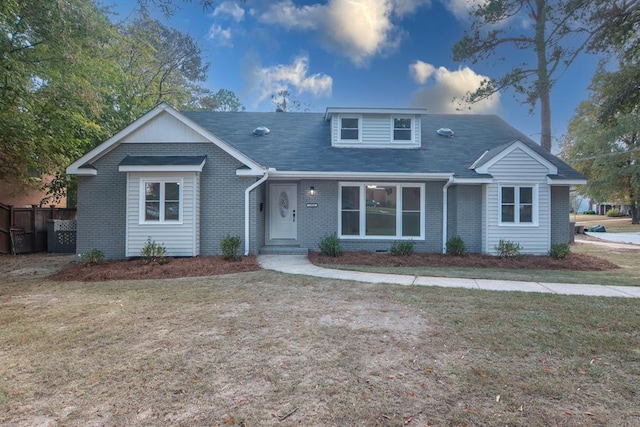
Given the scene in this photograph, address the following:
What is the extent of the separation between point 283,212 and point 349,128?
4.23 meters

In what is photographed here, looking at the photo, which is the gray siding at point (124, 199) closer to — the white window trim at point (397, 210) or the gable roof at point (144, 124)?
the gable roof at point (144, 124)

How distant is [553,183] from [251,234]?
32.7 feet

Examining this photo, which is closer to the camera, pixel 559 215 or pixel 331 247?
pixel 331 247

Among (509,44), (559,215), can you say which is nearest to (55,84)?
(559,215)

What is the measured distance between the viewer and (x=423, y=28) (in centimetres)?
1502

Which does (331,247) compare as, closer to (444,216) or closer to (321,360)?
(444,216)

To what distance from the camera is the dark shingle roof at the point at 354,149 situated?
38.6 ft

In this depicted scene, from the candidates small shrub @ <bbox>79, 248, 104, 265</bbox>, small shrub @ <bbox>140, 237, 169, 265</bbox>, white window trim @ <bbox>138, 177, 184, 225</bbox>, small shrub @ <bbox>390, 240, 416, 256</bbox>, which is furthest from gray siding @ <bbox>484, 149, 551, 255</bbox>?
small shrub @ <bbox>79, 248, 104, 265</bbox>

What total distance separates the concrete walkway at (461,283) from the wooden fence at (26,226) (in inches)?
407

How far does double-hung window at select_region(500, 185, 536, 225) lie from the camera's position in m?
11.3

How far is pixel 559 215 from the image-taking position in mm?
11531

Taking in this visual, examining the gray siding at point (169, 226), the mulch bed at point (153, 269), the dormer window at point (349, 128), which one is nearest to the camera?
the mulch bed at point (153, 269)

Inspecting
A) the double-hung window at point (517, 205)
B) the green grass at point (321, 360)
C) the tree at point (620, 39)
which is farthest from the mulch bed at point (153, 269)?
the tree at point (620, 39)

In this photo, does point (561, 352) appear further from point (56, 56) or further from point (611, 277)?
point (56, 56)
